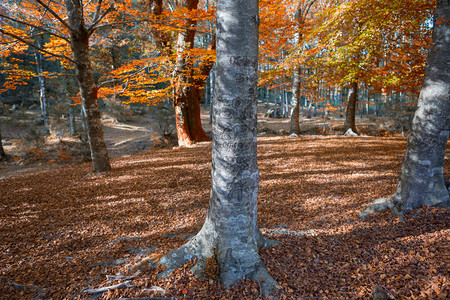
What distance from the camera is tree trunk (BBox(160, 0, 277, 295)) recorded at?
182 cm

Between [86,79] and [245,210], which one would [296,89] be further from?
[245,210]

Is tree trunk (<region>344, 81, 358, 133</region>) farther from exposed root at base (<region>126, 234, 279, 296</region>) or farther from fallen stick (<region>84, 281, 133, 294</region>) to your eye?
fallen stick (<region>84, 281, 133, 294</region>)

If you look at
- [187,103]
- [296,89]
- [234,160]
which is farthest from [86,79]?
[296,89]

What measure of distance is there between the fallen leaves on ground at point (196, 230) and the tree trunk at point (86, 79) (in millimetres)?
630

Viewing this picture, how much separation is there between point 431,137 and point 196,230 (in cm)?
354

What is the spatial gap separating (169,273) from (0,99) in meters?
30.1

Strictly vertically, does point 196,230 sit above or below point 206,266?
below

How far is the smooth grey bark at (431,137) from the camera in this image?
2.84m

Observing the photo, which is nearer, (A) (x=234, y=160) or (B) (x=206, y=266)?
(A) (x=234, y=160)

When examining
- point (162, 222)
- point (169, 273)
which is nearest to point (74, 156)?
point (162, 222)

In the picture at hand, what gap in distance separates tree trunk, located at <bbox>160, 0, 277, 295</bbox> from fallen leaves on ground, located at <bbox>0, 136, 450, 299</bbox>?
167mm

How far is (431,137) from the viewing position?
295 centimetres

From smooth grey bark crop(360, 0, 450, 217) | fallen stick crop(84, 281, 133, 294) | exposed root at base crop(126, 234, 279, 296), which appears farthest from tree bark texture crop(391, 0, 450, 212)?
fallen stick crop(84, 281, 133, 294)

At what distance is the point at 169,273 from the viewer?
6.84ft
